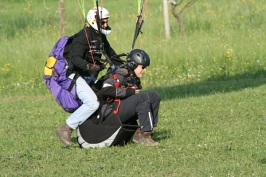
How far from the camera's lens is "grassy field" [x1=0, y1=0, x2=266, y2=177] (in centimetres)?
708

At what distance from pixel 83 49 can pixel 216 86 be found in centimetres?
695

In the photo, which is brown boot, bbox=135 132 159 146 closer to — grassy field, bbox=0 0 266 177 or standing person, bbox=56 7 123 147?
grassy field, bbox=0 0 266 177

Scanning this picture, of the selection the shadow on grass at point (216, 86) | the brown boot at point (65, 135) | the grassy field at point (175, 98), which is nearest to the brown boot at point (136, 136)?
the grassy field at point (175, 98)

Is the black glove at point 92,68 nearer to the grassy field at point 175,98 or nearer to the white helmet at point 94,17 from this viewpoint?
the white helmet at point 94,17

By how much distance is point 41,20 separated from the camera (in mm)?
25453

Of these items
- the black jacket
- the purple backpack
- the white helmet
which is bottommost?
the purple backpack

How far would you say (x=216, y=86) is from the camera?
1436 cm

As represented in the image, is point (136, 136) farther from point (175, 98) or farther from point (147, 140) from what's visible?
point (175, 98)

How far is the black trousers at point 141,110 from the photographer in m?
7.82

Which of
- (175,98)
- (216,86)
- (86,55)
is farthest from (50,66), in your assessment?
(216,86)

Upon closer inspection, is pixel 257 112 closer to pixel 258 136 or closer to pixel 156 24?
pixel 258 136

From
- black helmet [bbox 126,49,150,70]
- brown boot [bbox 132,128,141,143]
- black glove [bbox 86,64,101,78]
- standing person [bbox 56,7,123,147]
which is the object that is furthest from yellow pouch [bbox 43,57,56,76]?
brown boot [bbox 132,128,141,143]

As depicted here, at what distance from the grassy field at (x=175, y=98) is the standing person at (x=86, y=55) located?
458 mm

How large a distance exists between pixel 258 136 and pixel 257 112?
2.20 metres
